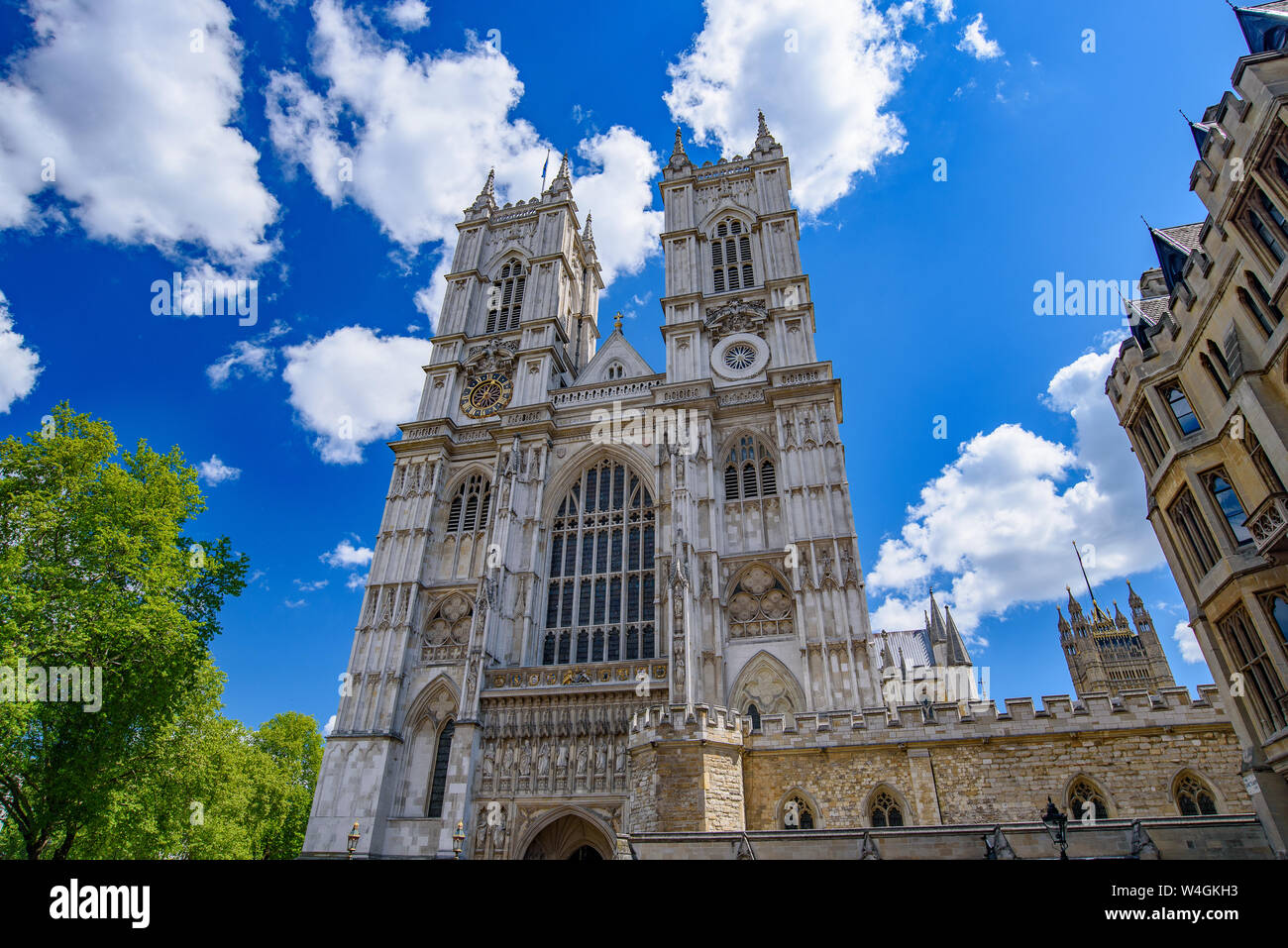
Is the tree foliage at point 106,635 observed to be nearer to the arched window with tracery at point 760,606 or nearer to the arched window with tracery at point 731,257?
the arched window with tracery at point 760,606

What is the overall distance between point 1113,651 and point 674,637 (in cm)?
4920

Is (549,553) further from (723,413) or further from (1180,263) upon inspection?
(1180,263)

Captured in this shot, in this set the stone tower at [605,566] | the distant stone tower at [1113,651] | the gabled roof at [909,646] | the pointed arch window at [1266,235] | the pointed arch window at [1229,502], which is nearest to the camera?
the pointed arch window at [1266,235]

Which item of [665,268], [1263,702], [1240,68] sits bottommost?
[1263,702]

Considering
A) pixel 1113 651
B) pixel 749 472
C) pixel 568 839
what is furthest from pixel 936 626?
pixel 568 839

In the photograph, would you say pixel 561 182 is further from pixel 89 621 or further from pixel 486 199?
pixel 89 621

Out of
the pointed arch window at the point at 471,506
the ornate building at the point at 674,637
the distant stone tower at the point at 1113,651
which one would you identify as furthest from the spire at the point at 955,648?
the pointed arch window at the point at 471,506

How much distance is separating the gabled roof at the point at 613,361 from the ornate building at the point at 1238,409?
69.8 ft

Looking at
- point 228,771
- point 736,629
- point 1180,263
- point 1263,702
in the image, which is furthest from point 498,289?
point 1263,702

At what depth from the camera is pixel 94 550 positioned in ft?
50.6

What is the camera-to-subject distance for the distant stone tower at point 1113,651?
51.8 m

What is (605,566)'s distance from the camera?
27172 mm
